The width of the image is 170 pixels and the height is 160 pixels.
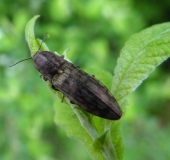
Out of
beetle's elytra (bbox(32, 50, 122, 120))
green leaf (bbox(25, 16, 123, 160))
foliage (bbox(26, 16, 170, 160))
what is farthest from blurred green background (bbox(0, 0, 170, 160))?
foliage (bbox(26, 16, 170, 160))

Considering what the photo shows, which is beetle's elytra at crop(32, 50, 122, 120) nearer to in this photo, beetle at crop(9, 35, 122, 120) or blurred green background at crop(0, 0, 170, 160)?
beetle at crop(9, 35, 122, 120)

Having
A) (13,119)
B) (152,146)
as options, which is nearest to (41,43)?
(152,146)

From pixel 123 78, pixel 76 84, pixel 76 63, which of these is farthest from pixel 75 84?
pixel 76 63

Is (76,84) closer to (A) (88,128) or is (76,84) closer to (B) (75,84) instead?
(B) (75,84)

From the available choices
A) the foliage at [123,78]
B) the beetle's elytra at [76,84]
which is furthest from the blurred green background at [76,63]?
the foliage at [123,78]

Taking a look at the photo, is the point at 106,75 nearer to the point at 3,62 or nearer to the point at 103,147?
the point at 103,147

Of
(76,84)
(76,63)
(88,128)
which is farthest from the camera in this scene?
(76,63)

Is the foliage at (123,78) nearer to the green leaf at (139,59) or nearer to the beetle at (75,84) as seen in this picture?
the green leaf at (139,59)
